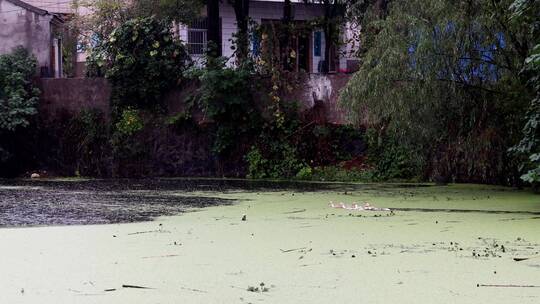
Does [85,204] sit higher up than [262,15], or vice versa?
[262,15]

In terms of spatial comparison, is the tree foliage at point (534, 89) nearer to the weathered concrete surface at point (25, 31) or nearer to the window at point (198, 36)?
the weathered concrete surface at point (25, 31)

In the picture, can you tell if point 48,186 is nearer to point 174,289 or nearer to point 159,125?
point 159,125

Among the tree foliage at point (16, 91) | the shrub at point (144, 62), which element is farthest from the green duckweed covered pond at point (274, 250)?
the shrub at point (144, 62)

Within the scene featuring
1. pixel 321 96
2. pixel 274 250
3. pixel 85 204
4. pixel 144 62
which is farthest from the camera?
pixel 144 62

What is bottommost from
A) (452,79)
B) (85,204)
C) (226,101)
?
(85,204)

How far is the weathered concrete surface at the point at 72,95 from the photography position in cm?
1534

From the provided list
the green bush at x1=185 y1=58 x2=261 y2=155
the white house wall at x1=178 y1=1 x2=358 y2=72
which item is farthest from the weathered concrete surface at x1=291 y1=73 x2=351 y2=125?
the white house wall at x1=178 y1=1 x2=358 y2=72

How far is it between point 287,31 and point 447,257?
37.5 feet

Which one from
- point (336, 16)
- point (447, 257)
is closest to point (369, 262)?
point (447, 257)

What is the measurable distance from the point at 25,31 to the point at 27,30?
0.05m

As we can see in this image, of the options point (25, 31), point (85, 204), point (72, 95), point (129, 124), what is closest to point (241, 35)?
point (129, 124)

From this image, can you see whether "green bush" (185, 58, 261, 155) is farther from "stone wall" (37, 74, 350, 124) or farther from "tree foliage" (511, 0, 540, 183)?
"tree foliage" (511, 0, 540, 183)

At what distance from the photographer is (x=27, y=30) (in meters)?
15.7

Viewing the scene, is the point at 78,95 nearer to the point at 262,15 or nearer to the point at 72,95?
the point at 72,95
